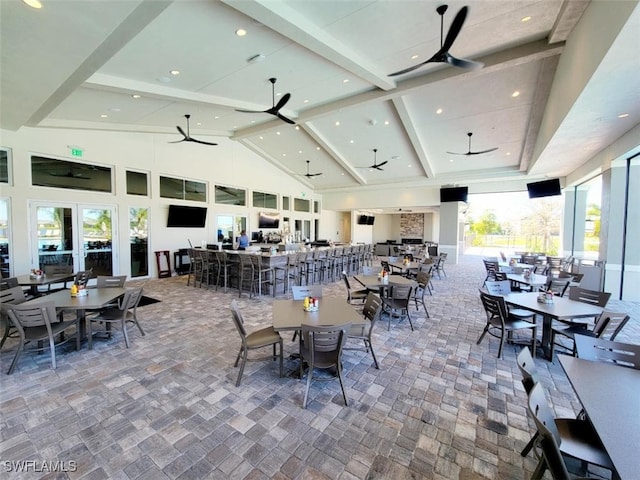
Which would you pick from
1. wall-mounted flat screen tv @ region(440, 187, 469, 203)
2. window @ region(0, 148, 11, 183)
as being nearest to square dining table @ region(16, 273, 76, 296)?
window @ region(0, 148, 11, 183)

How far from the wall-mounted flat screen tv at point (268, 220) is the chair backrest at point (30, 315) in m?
9.15

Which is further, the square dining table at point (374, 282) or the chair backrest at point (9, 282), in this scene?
the square dining table at point (374, 282)

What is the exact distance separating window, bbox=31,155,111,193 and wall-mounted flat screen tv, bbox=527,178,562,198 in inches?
547

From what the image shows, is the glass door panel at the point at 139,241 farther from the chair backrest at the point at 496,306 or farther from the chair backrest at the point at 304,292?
the chair backrest at the point at 496,306

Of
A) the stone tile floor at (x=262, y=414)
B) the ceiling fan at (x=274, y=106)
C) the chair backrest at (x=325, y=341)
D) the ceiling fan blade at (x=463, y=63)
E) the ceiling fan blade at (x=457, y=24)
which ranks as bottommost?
the stone tile floor at (x=262, y=414)

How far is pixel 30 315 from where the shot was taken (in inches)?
124

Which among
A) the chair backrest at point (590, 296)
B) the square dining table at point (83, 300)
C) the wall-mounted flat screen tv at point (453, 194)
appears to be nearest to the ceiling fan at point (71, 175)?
the square dining table at point (83, 300)

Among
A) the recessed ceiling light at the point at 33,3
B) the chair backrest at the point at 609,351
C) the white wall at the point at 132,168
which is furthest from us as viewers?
the white wall at the point at 132,168

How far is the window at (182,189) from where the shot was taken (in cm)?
890

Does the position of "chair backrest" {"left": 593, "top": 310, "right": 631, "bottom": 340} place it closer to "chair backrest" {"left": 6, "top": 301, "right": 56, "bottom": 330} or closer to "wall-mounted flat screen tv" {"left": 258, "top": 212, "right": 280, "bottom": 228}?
"chair backrest" {"left": 6, "top": 301, "right": 56, "bottom": 330}

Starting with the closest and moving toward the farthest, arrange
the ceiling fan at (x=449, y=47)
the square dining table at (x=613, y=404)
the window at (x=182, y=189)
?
the square dining table at (x=613, y=404), the ceiling fan at (x=449, y=47), the window at (x=182, y=189)

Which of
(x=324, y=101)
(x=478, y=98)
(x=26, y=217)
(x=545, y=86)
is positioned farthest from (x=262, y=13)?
(x=26, y=217)

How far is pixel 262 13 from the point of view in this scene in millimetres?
3463

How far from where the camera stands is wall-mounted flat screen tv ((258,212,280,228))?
40.2 ft
